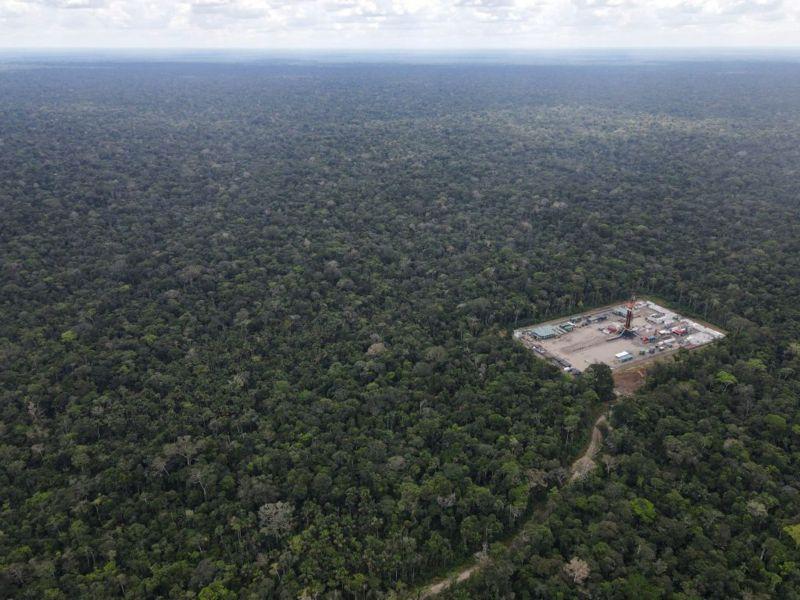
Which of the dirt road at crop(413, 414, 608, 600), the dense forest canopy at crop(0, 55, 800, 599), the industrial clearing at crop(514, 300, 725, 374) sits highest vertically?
the dense forest canopy at crop(0, 55, 800, 599)

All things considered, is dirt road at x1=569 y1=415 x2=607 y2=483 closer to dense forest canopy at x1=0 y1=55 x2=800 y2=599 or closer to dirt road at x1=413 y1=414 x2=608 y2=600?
dirt road at x1=413 y1=414 x2=608 y2=600

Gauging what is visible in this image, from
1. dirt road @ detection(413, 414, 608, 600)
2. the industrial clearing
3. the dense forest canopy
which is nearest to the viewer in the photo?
dirt road @ detection(413, 414, 608, 600)

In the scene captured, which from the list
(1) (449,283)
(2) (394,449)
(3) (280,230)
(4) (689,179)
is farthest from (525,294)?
(4) (689,179)

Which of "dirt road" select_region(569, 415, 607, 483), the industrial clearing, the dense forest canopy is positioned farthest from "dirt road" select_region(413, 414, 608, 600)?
the industrial clearing

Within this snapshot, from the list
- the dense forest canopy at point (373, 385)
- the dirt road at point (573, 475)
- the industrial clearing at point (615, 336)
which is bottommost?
the dirt road at point (573, 475)

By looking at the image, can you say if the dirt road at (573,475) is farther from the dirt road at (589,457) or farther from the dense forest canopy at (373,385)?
the dense forest canopy at (373,385)

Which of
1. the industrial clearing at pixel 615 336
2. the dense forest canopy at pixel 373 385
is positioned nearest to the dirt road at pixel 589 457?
the dense forest canopy at pixel 373 385

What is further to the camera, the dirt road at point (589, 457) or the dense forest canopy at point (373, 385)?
the dirt road at point (589, 457)
